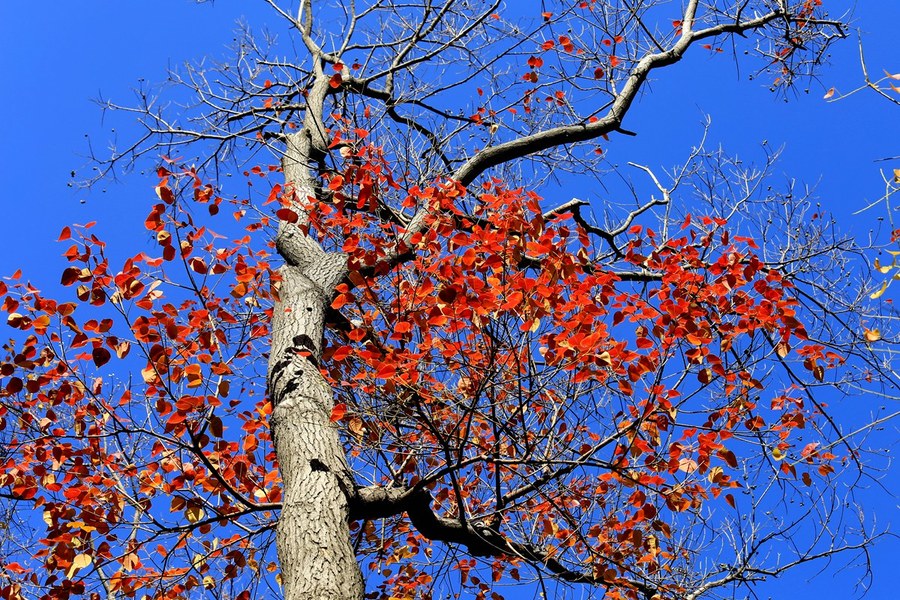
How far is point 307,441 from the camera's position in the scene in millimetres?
4773

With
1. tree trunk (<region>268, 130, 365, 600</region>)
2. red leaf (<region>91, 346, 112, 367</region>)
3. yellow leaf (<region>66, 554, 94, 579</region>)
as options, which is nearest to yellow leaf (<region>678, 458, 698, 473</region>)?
tree trunk (<region>268, 130, 365, 600</region>)

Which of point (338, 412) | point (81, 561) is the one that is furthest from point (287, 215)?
point (81, 561)

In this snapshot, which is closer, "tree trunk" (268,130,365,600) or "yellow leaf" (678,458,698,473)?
"tree trunk" (268,130,365,600)

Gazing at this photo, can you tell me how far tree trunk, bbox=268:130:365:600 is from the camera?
4.06 m

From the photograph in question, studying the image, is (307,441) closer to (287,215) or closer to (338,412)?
(338,412)

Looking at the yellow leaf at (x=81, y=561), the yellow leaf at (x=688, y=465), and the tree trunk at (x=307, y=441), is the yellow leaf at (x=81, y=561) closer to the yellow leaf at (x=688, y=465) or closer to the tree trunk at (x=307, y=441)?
the tree trunk at (x=307, y=441)

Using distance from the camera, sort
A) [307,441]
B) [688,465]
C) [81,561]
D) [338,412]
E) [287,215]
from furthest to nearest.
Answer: [287,215]
[81,561]
[338,412]
[307,441]
[688,465]

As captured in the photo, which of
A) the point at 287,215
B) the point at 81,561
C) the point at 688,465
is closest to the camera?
the point at 688,465

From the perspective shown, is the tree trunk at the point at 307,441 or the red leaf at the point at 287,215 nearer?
A: the tree trunk at the point at 307,441

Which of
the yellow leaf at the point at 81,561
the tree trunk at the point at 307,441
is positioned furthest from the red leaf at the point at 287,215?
the yellow leaf at the point at 81,561

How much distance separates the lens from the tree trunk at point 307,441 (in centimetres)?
406

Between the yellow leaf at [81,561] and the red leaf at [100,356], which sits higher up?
Result: the red leaf at [100,356]

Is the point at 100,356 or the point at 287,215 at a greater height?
the point at 287,215

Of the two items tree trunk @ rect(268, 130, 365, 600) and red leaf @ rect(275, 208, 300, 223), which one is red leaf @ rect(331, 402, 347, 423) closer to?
tree trunk @ rect(268, 130, 365, 600)
